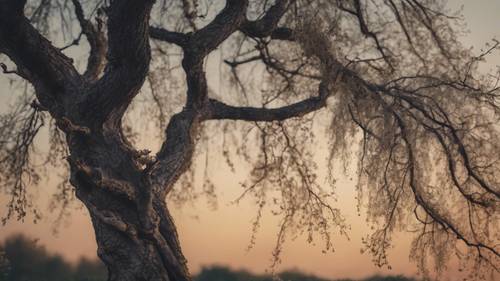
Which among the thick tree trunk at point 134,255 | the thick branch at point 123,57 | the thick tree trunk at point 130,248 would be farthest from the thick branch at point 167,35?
the thick tree trunk at point 134,255

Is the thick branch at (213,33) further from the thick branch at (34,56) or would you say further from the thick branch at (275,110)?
the thick branch at (34,56)

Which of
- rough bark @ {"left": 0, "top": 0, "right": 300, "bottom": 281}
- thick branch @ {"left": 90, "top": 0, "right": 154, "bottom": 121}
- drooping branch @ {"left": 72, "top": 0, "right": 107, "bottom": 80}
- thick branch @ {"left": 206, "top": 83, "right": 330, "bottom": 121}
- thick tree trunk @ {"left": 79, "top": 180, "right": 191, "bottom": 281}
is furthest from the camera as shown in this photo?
thick branch @ {"left": 206, "top": 83, "right": 330, "bottom": 121}

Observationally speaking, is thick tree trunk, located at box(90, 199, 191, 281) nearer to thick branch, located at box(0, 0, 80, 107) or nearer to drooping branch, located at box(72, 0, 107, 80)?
thick branch, located at box(0, 0, 80, 107)

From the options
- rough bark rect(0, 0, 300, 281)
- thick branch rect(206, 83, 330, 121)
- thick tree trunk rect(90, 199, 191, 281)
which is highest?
thick branch rect(206, 83, 330, 121)

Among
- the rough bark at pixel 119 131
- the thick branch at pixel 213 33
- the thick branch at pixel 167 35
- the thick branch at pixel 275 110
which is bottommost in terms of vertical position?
the rough bark at pixel 119 131

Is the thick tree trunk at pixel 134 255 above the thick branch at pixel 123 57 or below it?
below

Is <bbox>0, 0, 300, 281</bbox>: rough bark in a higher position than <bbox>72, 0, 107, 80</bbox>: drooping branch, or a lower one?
lower

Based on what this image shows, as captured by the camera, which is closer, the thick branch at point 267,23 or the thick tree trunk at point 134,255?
the thick tree trunk at point 134,255

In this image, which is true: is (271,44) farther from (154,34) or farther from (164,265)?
(164,265)

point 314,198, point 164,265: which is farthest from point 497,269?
point 164,265

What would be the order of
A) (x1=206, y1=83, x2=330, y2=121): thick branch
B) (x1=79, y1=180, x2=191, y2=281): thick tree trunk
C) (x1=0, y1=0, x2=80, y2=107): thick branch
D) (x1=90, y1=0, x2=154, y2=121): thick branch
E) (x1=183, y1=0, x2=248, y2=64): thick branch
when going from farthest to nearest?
(x1=206, y1=83, x2=330, y2=121): thick branch < (x1=183, y1=0, x2=248, y2=64): thick branch < (x1=79, y1=180, x2=191, y2=281): thick tree trunk < (x1=0, y1=0, x2=80, y2=107): thick branch < (x1=90, y1=0, x2=154, y2=121): thick branch

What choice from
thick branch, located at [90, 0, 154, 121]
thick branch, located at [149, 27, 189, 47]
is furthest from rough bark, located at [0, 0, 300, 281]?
thick branch, located at [149, 27, 189, 47]

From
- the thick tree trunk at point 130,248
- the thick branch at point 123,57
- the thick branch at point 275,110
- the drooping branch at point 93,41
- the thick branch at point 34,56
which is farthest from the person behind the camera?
the thick branch at point 275,110

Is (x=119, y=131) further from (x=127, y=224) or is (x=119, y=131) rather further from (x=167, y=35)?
(x=167, y=35)
